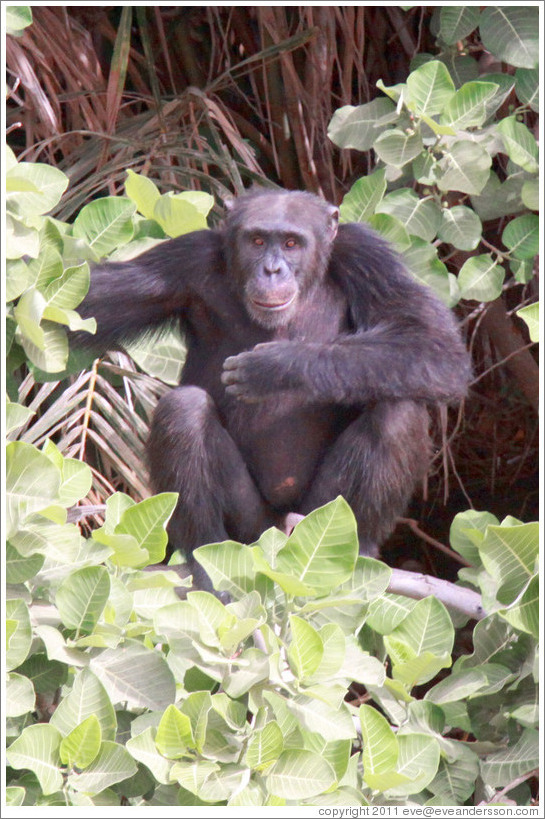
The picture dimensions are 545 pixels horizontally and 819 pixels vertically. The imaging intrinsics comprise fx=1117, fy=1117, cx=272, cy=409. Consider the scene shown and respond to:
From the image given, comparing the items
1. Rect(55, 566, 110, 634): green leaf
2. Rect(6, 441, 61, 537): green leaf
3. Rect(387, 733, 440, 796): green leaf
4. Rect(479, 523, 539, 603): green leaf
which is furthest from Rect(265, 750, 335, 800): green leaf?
Rect(6, 441, 61, 537): green leaf

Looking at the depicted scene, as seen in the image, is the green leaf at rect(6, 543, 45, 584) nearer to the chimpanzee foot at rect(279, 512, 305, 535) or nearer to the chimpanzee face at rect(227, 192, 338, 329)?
the chimpanzee foot at rect(279, 512, 305, 535)

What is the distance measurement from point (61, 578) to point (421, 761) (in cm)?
91

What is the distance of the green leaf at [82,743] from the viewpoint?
2.28 meters

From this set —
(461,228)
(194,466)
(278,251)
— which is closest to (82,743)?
(194,466)

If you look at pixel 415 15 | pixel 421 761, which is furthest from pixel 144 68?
pixel 421 761

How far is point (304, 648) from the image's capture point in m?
2.31

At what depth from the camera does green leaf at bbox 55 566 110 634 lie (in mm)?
2377

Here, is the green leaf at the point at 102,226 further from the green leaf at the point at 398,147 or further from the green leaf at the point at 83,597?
the green leaf at the point at 83,597

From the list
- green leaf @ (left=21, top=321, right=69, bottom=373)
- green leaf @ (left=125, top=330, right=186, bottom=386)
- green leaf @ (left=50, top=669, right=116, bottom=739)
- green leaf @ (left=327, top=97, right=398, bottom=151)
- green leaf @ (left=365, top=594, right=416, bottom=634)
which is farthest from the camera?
green leaf @ (left=125, top=330, right=186, bottom=386)

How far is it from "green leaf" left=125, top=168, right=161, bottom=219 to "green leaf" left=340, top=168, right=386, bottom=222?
0.72 m

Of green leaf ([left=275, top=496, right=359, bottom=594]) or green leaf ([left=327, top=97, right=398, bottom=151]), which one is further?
green leaf ([left=327, top=97, right=398, bottom=151])

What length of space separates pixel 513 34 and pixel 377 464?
4.94 feet

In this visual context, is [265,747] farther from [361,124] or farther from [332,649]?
[361,124]

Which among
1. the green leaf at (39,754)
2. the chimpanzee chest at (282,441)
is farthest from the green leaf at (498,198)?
the green leaf at (39,754)
